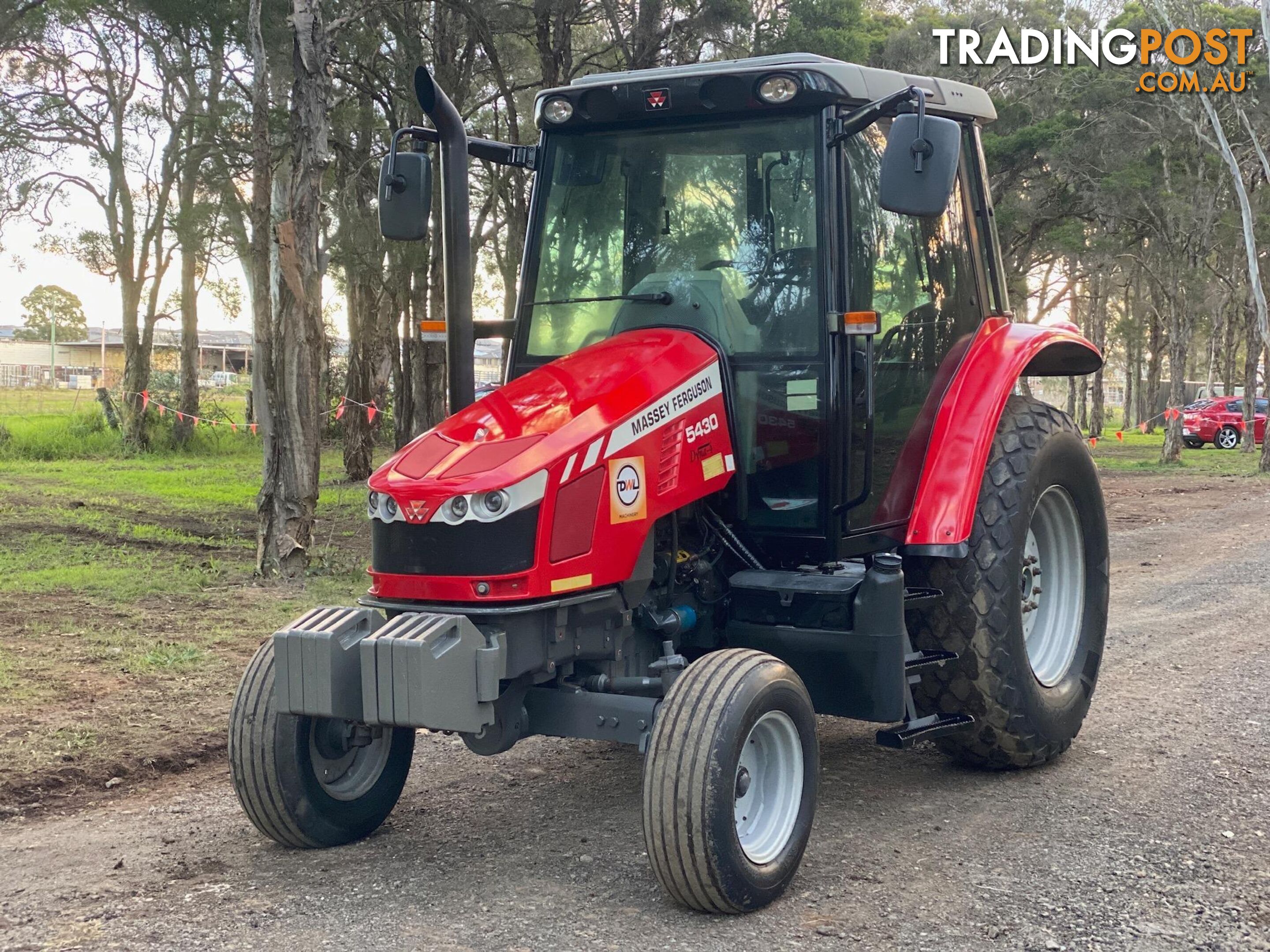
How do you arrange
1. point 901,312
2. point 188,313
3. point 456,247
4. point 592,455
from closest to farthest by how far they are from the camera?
point 592,455 → point 456,247 → point 901,312 → point 188,313

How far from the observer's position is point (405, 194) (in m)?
4.78

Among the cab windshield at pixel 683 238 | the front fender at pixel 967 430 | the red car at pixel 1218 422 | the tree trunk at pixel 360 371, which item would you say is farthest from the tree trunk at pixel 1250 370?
the cab windshield at pixel 683 238

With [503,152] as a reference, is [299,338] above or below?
below

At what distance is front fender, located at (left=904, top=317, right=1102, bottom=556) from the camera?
194 inches

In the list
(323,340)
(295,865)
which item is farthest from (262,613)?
(295,865)

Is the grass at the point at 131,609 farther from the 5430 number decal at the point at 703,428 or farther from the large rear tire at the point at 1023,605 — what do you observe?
the large rear tire at the point at 1023,605

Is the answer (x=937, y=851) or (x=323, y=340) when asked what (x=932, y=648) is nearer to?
(x=937, y=851)

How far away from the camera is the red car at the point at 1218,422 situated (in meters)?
36.2

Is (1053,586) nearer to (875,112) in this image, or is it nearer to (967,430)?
(967,430)

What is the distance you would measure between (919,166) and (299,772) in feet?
9.55

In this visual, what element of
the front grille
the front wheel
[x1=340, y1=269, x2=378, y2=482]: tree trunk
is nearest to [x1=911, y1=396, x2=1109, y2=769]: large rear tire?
the front wheel

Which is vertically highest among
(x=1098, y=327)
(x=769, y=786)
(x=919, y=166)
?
(x=1098, y=327)

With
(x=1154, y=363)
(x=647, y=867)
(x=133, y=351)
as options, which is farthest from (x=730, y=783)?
(x=1154, y=363)

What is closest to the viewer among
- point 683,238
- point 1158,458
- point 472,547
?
point 472,547
